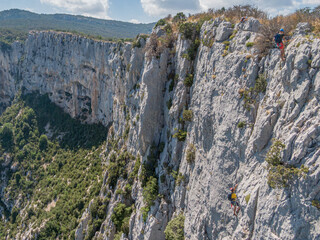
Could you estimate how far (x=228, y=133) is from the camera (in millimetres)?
16125

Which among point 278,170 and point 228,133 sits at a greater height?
point 228,133


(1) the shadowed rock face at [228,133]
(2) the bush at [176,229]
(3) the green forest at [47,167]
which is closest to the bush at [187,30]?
(1) the shadowed rock face at [228,133]

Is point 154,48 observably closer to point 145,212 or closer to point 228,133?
point 228,133

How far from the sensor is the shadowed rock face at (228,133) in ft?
36.2

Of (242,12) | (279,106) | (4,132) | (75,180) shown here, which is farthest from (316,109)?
(4,132)

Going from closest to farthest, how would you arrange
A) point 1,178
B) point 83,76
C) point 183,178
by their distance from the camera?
point 183,178, point 1,178, point 83,76

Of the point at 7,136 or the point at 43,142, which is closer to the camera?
the point at 43,142

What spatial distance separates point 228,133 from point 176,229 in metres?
11.2

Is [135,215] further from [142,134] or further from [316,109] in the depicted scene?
[316,109]

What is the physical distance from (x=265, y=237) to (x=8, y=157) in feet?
232

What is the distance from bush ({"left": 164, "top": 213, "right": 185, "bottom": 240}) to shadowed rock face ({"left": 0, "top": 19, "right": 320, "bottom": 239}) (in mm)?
835

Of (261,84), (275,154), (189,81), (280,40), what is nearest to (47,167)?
(189,81)

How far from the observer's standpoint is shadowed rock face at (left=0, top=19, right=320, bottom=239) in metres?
11.0

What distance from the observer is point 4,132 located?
66875 millimetres
